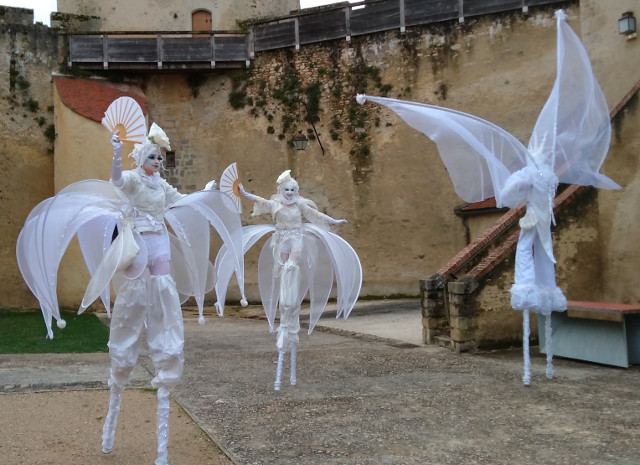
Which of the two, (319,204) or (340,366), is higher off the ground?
(319,204)

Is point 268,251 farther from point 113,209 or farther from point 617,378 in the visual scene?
point 617,378

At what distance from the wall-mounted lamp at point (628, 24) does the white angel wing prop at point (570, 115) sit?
3679 millimetres

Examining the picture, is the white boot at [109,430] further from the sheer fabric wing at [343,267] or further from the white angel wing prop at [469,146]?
the white angel wing prop at [469,146]

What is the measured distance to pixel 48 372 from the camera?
7.34 meters

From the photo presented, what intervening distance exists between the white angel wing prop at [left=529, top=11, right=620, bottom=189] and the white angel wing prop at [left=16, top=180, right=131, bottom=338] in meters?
4.58

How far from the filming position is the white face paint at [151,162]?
15.3 feet

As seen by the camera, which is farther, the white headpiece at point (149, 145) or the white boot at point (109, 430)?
the white headpiece at point (149, 145)

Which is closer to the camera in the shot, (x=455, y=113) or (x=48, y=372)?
(x=455, y=113)

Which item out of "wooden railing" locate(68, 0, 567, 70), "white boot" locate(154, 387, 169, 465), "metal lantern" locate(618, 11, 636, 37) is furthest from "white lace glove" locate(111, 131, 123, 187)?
"wooden railing" locate(68, 0, 567, 70)

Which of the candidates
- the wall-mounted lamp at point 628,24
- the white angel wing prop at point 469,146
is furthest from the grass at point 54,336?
the wall-mounted lamp at point 628,24

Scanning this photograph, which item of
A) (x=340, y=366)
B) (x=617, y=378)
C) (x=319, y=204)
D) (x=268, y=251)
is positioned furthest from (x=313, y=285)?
(x=319, y=204)

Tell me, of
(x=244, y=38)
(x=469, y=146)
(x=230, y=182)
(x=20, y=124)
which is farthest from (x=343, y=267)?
(x=20, y=124)

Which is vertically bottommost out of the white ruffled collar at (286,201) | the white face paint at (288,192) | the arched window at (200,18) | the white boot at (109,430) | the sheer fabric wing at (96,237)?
the white boot at (109,430)

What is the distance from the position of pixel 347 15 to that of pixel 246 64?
3.34m
